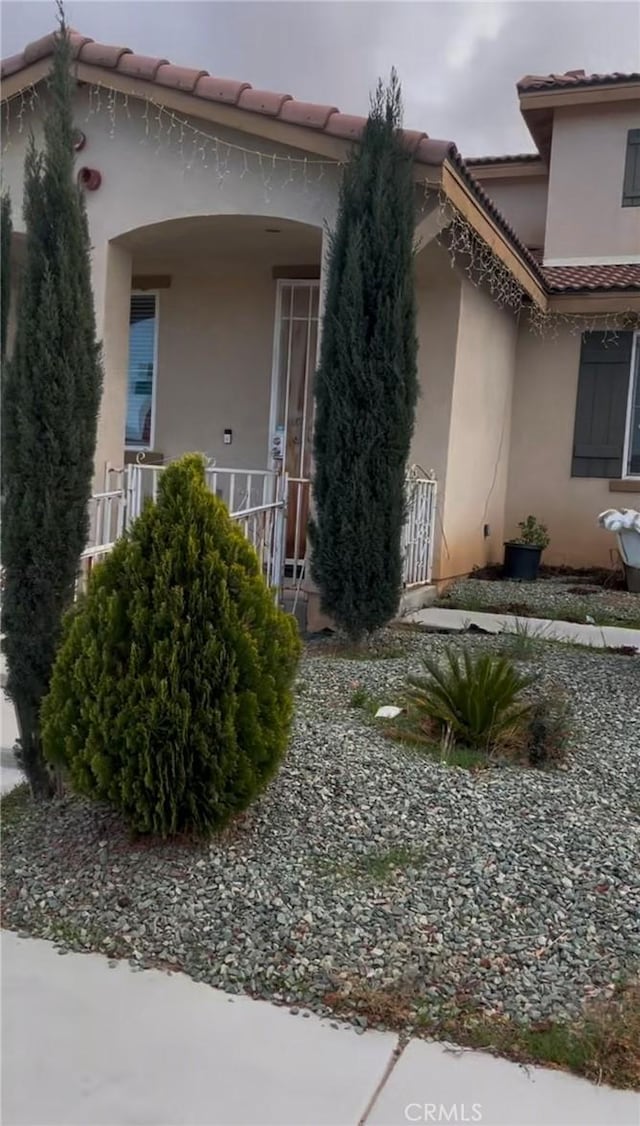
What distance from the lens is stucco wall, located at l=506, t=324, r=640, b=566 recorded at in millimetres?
10391

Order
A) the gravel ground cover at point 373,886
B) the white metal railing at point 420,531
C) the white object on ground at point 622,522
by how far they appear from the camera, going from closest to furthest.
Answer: the gravel ground cover at point 373,886 → the white object on ground at point 622,522 → the white metal railing at point 420,531

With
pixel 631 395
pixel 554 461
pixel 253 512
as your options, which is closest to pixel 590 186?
pixel 631 395

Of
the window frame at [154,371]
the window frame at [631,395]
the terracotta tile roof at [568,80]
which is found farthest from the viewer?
the terracotta tile roof at [568,80]

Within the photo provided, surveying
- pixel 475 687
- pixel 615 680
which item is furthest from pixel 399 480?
pixel 475 687

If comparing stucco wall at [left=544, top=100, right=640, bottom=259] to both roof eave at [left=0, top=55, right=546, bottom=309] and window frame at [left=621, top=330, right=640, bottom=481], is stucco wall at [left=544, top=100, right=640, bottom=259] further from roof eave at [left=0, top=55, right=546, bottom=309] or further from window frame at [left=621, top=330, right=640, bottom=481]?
roof eave at [left=0, top=55, right=546, bottom=309]

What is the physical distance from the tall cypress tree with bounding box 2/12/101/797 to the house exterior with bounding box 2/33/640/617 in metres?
3.37

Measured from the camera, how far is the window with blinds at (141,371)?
9.39 m

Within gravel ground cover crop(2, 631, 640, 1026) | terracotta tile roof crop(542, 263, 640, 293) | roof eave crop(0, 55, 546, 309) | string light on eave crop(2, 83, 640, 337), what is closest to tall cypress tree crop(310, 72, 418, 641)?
roof eave crop(0, 55, 546, 309)

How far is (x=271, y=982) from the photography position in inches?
99.3

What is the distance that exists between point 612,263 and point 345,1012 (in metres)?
11.2

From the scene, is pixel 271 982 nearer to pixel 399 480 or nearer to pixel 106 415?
pixel 399 480

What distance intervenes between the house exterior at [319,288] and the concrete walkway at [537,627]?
1.16m

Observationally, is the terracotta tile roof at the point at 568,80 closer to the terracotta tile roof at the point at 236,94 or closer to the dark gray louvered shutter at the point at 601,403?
the dark gray louvered shutter at the point at 601,403

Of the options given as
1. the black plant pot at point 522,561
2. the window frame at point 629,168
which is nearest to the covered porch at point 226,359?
the black plant pot at point 522,561
